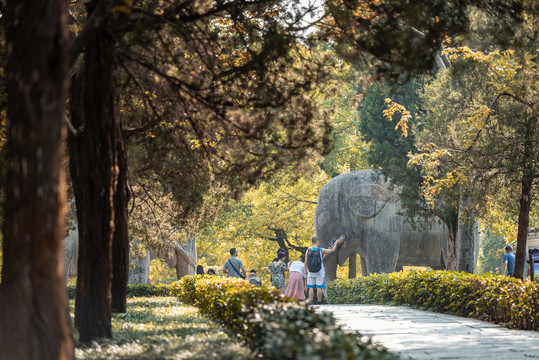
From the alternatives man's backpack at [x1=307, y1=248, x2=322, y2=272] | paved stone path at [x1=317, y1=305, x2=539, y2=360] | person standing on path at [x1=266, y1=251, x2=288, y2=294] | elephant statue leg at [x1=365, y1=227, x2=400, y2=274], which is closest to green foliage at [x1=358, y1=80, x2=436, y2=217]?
elephant statue leg at [x1=365, y1=227, x2=400, y2=274]

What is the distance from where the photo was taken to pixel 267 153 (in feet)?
35.2

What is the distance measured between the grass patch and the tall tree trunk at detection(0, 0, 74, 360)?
1.71 metres

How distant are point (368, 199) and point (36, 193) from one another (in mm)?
19636

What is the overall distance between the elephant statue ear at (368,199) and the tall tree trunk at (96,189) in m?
16.0

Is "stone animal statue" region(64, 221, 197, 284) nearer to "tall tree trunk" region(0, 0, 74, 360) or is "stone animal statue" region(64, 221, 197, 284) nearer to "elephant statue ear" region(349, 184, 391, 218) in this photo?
"elephant statue ear" region(349, 184, 391, 218)

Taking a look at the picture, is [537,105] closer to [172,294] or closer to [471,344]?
[471,344]

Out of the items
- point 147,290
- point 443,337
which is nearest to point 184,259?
point 147,290

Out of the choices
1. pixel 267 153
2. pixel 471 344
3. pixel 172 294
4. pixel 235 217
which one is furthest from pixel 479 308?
pixel 235 217

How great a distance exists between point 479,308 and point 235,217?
25873 mm

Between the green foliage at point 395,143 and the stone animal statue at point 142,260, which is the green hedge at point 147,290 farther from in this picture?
the green foliage at point 395,143

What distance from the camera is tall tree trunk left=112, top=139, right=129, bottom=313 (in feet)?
34.1

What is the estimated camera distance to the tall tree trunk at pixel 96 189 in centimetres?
795

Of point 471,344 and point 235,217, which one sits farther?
point 235,217

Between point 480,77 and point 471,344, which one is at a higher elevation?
point 480,77
